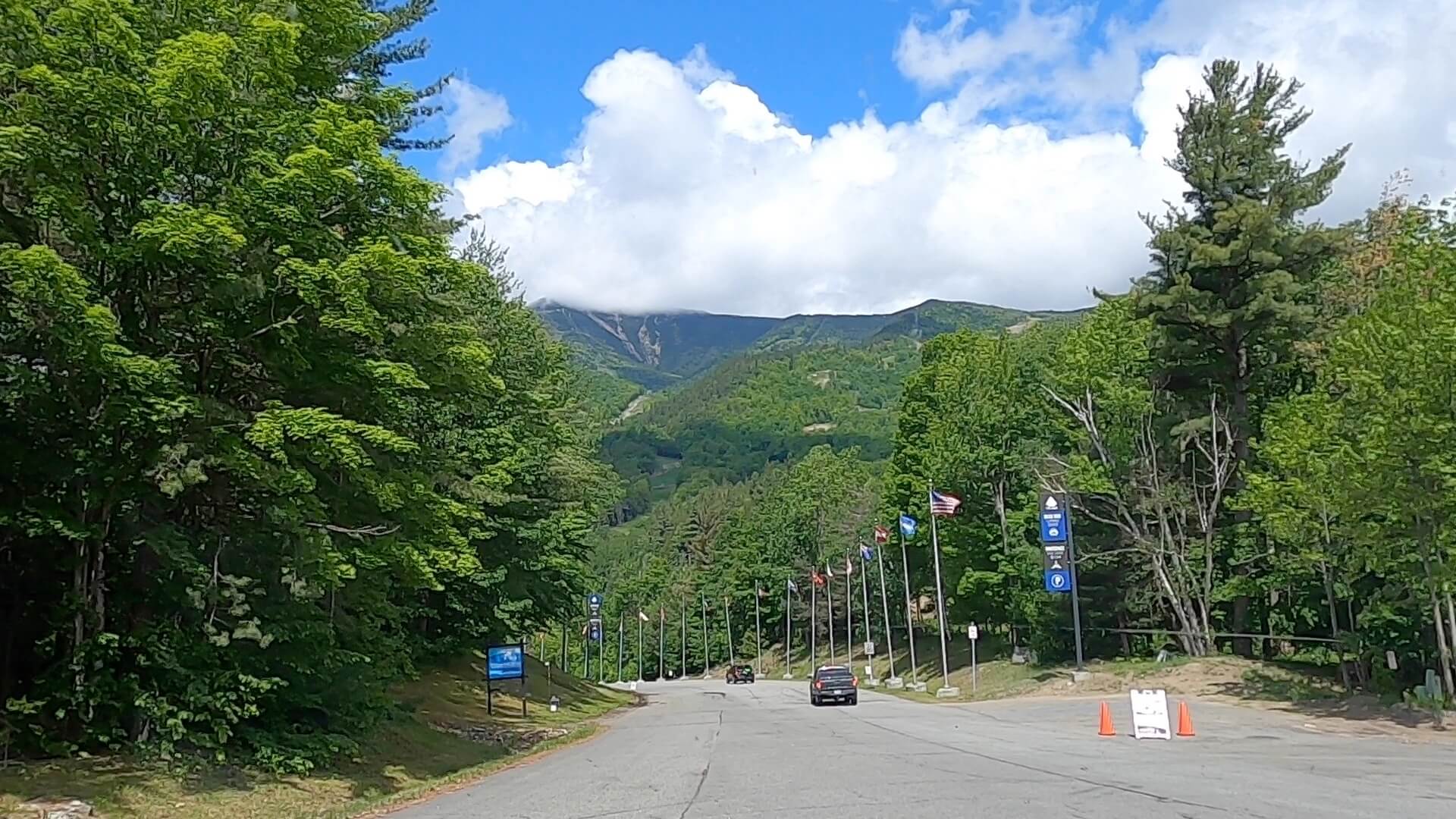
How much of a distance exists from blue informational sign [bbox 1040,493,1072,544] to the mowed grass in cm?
1900

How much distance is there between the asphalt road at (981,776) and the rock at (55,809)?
362 cm

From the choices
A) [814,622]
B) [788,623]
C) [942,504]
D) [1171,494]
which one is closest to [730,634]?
[788,623]

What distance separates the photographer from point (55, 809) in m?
12.8

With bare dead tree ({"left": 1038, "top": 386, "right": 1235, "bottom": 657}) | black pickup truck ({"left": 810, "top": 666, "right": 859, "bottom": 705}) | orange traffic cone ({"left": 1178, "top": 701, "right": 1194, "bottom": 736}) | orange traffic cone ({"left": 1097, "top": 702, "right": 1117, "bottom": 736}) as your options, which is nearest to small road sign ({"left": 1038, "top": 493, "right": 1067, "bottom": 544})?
bare dead tree ({"left": 1038, "top": 386, "right": 1235, "bottom": 657})

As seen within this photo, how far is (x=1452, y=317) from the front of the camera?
22.7m

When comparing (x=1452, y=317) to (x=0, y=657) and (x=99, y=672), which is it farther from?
(x=0, y=657)

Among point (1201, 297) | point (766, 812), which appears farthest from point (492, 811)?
point (1201, 297)

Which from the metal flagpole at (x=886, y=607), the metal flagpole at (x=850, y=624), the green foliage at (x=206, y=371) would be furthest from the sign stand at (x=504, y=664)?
the metal flagpole at (x=850, y=624)

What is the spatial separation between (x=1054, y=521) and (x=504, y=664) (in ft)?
65.8

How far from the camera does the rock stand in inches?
495

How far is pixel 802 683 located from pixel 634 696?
1565 centimetres

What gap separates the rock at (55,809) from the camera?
12.6 m

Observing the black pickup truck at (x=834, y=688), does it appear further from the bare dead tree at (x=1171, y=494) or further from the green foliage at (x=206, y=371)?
the green foliage at (x=206, y=371)

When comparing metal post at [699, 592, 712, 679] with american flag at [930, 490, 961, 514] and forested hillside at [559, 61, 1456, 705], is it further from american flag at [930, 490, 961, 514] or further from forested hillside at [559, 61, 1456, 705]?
american flag at [930, 490, 961, 514]
